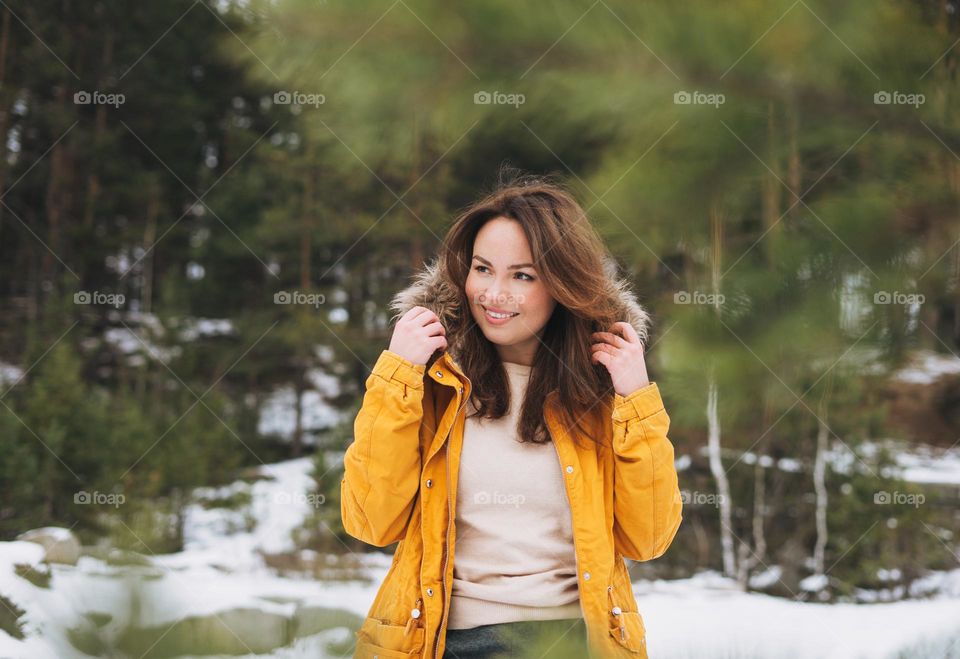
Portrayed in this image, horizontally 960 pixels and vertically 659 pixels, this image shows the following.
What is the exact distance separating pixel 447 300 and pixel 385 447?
0.41 m

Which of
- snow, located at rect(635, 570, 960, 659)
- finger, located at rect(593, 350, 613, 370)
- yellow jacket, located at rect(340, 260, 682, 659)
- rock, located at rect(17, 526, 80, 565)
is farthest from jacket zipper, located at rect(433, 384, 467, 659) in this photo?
rock, located at rect(17, 526, 80, 565)

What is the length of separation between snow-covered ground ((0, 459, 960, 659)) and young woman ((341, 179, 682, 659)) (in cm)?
17

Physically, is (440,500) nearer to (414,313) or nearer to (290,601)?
(414,313)

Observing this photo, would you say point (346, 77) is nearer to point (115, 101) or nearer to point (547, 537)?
point (547, 537)

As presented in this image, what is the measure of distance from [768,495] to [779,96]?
225 inches

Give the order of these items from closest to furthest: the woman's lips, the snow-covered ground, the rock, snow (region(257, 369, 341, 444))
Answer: the snow-covered ground, the woman's lips, the rock, snow (region(257, 369, 341, 444))

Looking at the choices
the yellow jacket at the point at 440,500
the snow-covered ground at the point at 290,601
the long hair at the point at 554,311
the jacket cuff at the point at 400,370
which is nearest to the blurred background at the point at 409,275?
the snow-covered ground at the point at 290,601

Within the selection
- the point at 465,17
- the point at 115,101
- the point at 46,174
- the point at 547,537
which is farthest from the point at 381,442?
the point at 46,174

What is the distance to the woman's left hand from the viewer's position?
1.59 m

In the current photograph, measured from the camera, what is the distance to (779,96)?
81cm

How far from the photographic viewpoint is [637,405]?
61.0 inches

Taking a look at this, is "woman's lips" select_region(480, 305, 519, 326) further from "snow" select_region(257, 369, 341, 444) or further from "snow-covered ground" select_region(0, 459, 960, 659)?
"snow" select_region(257, 369, 341, 444)

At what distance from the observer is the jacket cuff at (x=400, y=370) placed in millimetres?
1526

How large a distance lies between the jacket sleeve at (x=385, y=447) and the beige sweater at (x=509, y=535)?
5.8 inches
